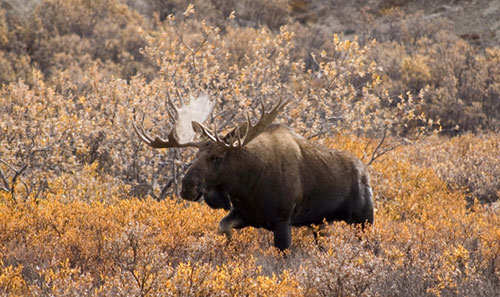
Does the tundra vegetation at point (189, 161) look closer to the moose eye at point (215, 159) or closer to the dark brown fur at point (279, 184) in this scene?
the dark brown fur at point (279, 184)

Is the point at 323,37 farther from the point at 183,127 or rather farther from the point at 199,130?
the point at 199,130

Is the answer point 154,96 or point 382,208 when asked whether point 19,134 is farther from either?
point 382,208

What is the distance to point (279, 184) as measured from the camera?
19.1 ft

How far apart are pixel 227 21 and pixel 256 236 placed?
16706 mm

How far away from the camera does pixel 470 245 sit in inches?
248

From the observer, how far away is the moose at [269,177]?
5.64 metres

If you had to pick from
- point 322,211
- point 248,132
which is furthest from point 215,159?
point 322,211

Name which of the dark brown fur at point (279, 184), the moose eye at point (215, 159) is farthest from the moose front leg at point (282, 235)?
the moose eye at point (215, 159)

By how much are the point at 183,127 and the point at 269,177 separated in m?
1.04

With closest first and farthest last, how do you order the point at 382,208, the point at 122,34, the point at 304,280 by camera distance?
the point at 304,280, the point at 382,208, the point at 122,34

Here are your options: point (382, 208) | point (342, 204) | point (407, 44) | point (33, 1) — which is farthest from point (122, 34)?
point (342, 204)

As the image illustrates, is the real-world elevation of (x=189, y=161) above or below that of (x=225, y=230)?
below

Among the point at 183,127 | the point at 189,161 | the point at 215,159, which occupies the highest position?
the point at 183,127

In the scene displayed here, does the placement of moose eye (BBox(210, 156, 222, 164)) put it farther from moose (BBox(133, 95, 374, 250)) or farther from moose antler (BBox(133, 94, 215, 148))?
moose antler (BBox(133, 94, 215, 148))
